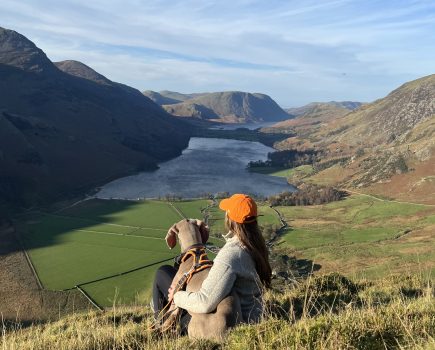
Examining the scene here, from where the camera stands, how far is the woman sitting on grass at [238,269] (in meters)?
4.77

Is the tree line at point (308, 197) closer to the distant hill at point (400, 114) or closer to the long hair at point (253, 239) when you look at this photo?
the distant hill at point (400, 114)

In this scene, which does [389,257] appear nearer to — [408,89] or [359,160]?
[359,160]

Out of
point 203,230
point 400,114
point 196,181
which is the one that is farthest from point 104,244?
point 400,114

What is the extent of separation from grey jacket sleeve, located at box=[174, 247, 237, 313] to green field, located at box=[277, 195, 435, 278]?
119 feet

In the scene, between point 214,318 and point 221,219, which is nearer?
point 214,318

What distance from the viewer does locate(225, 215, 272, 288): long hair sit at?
16.3ft

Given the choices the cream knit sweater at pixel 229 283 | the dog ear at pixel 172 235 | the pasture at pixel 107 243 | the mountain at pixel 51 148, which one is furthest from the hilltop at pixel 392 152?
the cream knit sweater at pixel 229 283

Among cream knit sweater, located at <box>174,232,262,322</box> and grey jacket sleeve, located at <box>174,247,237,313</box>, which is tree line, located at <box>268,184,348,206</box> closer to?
cream knit sweater, located at <box>174,232,262,322</box>

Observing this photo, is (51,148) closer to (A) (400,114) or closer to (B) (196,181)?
(B) (196,181)

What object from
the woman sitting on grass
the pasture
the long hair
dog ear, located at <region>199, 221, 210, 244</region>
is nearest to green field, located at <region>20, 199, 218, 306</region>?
the pasture

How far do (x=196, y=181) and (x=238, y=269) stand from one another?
123 metres

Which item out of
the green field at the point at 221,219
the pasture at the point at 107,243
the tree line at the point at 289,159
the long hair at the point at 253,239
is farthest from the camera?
the tree line at the point at 289,159

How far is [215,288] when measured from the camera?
4.73 metres

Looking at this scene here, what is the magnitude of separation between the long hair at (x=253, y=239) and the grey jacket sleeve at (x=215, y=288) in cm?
32
